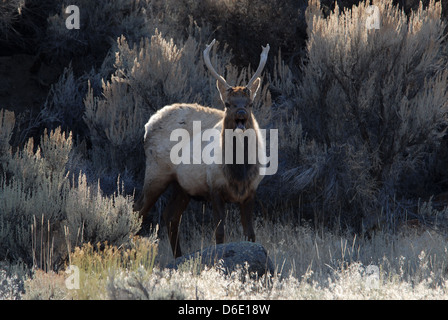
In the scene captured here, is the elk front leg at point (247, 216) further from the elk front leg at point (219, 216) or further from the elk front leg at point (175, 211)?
the elk front leg at point (175, 211)

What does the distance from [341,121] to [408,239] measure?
199 centimetres

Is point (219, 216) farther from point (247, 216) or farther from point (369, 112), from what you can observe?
point (369, 112)

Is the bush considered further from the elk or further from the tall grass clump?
the tall grass clump

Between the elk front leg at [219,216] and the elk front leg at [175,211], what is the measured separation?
931 mm

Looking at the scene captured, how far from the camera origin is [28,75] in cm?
1165

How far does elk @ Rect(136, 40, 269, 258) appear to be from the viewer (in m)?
7.20

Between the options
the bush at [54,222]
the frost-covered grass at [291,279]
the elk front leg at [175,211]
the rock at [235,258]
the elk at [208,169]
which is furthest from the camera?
the elk front leg at [175,211]

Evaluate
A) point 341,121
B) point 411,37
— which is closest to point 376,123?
point 341,121

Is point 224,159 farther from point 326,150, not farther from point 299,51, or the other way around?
point 299,51

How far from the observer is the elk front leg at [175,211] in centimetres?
823

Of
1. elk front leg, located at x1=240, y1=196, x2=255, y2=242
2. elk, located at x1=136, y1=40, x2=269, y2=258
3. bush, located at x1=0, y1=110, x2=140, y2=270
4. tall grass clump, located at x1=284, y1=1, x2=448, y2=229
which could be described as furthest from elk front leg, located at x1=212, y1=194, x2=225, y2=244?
tall grass clump, located at x1=284, y1=1, x2=448, y2=229

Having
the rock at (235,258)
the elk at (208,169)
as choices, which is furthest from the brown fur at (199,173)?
the rock at (235,258)

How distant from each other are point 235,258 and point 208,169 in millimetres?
1680

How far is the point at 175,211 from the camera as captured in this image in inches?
327
